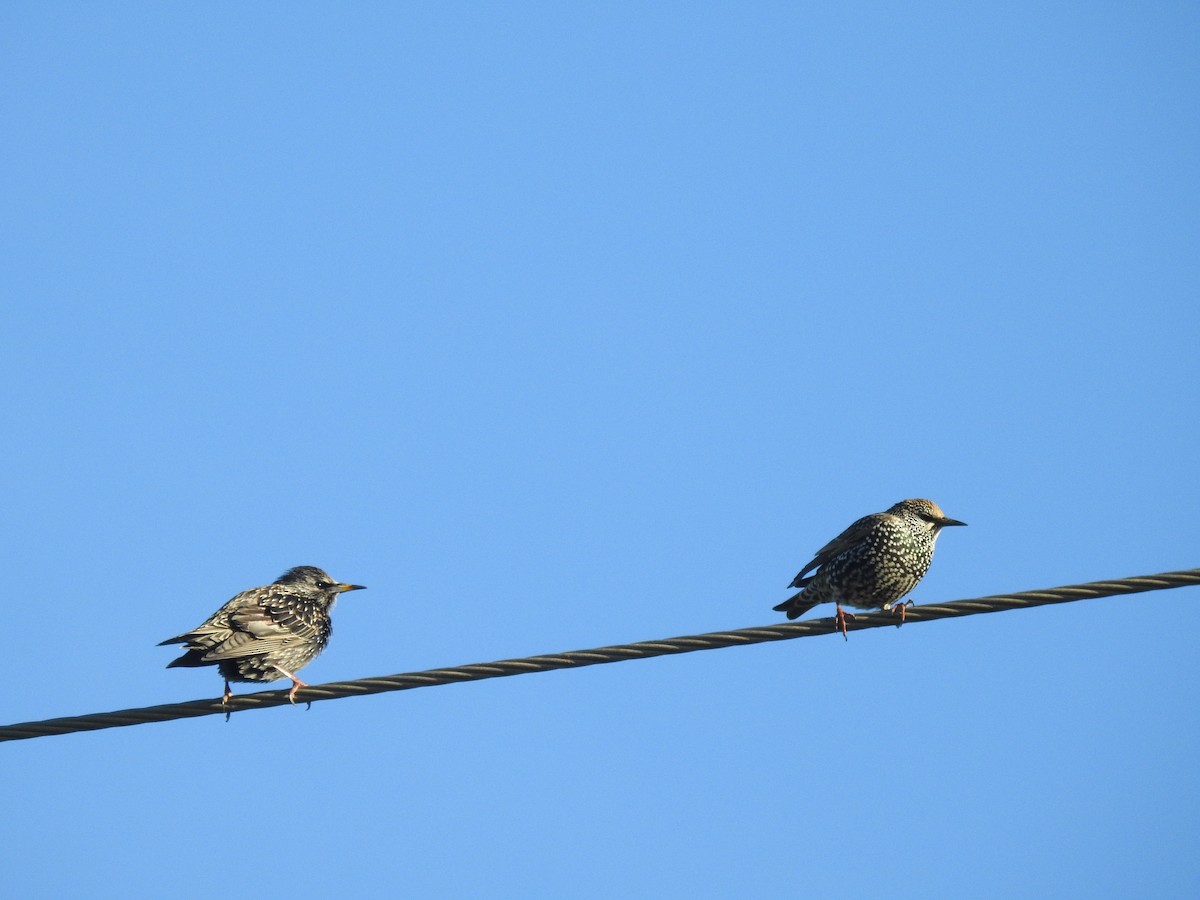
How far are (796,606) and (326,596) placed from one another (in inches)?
126

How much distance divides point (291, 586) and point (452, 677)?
3332 mm

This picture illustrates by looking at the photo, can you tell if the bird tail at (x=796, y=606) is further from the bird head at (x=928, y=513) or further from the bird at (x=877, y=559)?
the bird head at (x=928, y=513)

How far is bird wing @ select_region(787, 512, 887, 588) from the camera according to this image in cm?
902

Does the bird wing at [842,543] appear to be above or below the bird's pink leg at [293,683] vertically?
above

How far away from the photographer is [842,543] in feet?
29.9

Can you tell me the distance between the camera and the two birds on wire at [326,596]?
813 cm

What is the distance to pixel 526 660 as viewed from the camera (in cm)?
630

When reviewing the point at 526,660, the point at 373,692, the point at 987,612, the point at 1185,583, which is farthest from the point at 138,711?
the point at 1185,583

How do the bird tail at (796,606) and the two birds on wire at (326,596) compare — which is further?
the bird tail at (796,606)

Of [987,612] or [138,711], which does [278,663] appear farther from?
[987,612]

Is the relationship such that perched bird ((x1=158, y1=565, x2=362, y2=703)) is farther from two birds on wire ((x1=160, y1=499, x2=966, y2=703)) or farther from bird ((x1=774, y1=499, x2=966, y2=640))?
bird ((x1=774, y1=499, x2=966, y2=640))

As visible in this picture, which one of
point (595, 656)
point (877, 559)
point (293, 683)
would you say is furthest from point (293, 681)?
point (877, 559)

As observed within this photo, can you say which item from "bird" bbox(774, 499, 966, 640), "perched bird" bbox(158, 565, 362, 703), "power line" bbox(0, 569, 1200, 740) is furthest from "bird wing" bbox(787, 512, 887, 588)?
"perched bird" bbox(158, 565, 362, 703)

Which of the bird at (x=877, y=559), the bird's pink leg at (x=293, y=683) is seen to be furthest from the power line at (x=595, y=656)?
the bird at (x=877, y=559)
